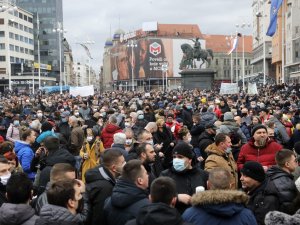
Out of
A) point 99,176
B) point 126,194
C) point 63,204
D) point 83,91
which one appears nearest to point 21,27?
point 83,91

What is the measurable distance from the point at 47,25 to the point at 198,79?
72.5m

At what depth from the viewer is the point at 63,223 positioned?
14.0 ft

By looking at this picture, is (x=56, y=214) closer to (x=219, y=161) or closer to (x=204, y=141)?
(x=219, y=161)

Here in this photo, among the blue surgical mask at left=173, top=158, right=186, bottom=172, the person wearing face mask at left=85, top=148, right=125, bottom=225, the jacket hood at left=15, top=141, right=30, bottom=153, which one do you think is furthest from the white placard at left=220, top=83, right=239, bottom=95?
the person wearing face mask at left=85, top=148, right=125, bottom=225

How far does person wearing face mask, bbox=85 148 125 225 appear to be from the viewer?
5270mm

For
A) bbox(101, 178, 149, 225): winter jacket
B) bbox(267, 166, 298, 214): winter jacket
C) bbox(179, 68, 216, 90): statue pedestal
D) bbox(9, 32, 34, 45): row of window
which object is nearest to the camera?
bbox(101, 178, 149, 225): winter jacket

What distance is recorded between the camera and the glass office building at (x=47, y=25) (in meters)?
118

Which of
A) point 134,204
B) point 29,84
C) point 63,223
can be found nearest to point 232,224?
point 134,204

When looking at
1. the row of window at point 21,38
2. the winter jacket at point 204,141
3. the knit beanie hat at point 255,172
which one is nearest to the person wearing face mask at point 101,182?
the knit beanie hat at point 255,172

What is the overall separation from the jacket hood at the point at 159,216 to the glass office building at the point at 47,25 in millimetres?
117418

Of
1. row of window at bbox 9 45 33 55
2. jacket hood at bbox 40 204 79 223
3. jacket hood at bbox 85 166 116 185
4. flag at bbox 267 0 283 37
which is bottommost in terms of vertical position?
jacket hood at bbox 40 204 79 223

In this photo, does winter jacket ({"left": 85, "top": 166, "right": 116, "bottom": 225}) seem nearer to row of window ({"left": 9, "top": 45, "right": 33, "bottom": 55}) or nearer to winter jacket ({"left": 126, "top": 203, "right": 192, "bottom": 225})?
winter jacket ({"left": 126, "top": 203, "right": 192, "bottom": 225})

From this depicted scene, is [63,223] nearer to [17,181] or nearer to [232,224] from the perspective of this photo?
[17,181]

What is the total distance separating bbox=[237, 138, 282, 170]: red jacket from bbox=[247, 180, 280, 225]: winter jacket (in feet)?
7.31
